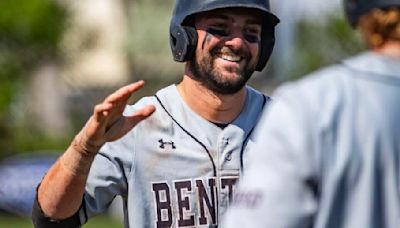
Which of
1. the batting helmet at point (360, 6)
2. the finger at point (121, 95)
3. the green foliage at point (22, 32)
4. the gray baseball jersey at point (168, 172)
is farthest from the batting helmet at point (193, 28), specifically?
the green foliage at point (22, 32)

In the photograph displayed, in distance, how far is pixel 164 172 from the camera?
217 inches

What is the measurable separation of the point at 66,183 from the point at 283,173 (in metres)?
1.57

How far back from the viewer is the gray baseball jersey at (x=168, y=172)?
5.45 m

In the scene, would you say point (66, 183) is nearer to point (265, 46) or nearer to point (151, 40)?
point (265, 46)

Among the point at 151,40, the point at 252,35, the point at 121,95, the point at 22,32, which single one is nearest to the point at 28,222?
the point at 22,32

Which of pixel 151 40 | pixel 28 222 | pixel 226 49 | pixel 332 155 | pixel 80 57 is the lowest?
pixel 151 40

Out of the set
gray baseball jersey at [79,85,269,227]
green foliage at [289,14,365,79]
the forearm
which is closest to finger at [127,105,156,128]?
the forearm

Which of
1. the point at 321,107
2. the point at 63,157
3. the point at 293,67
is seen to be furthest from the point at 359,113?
the point at 293,67

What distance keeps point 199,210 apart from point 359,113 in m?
1.79

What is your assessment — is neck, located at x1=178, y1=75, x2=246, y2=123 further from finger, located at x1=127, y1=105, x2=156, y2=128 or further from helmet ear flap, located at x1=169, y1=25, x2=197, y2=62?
finger, located at x1=127, y1=105, x2=156, y2=128

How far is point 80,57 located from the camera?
3769cm

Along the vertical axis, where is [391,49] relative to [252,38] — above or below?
above

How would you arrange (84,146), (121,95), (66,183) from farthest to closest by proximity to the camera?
(66,183) < (84,146) < (121,95)

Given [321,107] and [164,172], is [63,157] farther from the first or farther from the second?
[321,107]
